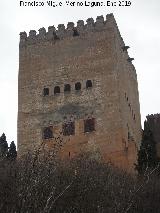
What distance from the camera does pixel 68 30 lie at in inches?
2114

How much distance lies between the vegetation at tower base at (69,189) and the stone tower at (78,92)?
29.8ft

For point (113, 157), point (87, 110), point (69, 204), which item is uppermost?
point (87, 110)

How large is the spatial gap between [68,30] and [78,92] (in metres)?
5.85

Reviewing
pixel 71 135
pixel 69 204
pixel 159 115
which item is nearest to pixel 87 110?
pixel 71 135

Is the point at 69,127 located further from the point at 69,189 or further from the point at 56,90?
the point at 69,189

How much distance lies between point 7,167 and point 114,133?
17.6m

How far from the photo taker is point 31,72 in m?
52.8

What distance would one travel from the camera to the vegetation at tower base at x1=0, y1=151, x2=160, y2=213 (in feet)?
59.6

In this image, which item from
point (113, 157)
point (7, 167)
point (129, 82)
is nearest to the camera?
point (7, 167)

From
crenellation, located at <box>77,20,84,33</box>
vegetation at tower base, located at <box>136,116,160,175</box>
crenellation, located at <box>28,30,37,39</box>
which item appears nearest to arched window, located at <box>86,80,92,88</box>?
crenellation, located at <box>77,20,84,33</box>

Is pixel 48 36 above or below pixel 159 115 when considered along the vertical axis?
above

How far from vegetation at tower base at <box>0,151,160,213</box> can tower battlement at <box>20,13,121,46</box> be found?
16687 millimetres

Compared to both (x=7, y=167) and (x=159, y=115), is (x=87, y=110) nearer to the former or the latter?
(x=159, y=115)

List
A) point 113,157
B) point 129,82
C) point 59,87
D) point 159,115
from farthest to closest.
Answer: point 159,115, point 129,82, point 59,87, point 113,157
